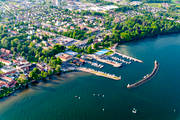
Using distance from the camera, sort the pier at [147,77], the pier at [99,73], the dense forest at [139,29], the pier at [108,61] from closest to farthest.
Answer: the pier at [147,77], the pier at [99,73], the pier at [108,61], the dense forest at [139,29]

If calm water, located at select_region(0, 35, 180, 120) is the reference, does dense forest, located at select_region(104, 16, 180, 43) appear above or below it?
above

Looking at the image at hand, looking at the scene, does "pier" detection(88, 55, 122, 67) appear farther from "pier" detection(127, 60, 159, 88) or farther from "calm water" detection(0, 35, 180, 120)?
"pier" detection(127, 60, 159, 88)

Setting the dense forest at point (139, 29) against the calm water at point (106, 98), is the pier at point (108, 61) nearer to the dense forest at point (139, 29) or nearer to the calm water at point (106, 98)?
the calm water at point (106, 98)

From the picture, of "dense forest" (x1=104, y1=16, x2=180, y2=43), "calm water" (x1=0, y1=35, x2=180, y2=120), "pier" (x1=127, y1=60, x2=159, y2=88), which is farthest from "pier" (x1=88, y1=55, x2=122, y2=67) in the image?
"dense forest" (x1=104, y1=16, x2=180, y2=43)

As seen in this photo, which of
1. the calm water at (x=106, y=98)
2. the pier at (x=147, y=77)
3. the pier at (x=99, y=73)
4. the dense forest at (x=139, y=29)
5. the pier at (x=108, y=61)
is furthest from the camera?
the dense forest at (x=139, y=29)

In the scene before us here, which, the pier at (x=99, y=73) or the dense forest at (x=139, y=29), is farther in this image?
the dense forest at (x=139, y=29)

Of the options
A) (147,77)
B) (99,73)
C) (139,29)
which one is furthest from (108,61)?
(139,29)

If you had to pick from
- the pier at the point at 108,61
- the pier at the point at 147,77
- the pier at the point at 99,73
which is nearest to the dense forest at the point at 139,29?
the pier at the point at 108,61

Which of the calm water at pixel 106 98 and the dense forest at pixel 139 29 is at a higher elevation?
the dense forest at pixel 139 29
